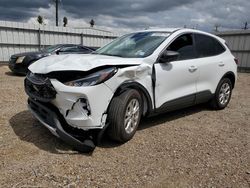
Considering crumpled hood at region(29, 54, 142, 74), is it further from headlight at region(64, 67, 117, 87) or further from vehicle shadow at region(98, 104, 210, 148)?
vehicle shadow at region(98, 104, 210, 148)

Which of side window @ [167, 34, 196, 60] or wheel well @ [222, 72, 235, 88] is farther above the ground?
side window @ [167, 34, 196, 60]

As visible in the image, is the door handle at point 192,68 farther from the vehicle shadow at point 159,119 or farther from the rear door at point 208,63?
the vehicle shadow at point 159,119

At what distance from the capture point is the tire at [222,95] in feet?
17.7

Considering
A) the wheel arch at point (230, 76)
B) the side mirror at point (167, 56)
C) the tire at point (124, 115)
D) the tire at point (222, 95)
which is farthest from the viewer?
the wheel arch at point (230, 76)

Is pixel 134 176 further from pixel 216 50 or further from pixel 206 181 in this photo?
pixel 216 50

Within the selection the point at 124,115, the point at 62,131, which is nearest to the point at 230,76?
the point at 124,115

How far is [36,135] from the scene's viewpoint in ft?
11.9

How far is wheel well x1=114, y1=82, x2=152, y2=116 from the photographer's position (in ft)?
11.0

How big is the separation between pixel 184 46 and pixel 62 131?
8.92 feet

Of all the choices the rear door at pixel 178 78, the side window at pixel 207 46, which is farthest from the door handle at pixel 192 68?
the side window at pixel 207 46

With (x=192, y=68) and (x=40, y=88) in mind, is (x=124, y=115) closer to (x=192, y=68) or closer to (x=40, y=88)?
(x=40, y=88)

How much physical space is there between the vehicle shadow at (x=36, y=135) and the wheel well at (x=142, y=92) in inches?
36.9

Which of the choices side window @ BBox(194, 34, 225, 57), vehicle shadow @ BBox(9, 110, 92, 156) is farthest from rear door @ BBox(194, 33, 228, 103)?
vehicle shadow @ BBox(9, 110, 92, 156)

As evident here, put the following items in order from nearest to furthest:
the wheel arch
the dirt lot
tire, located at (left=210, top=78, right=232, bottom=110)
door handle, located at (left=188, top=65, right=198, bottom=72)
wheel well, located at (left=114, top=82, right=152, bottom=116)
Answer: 1. the dirt lot
2. wheel well, located at (left=114, top=82, right=152, bottom=116)
3. door handle, located at (left=188, top=65, right=198, bottom=72)
4. tire, located at (left=210, top=78, right=232, bottom=110)
5. the wheel arch
